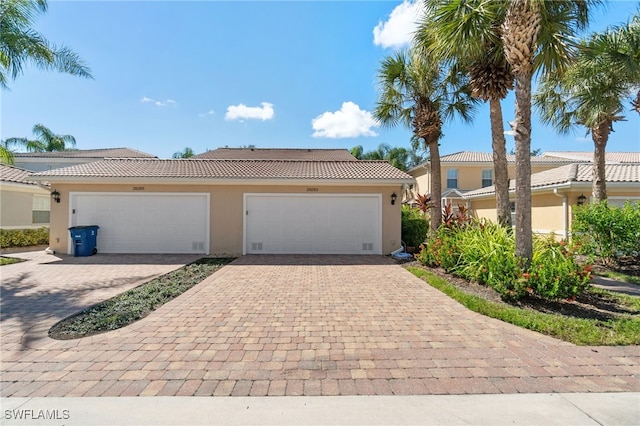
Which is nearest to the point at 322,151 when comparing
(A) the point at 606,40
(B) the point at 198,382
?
(A) the point at 606,40

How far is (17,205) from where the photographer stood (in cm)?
1340

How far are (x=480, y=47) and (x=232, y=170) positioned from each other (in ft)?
30.6

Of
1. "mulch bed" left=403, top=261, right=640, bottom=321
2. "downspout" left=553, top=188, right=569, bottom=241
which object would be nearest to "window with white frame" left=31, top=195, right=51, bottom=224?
"mulch bed" left=403, top=261, right=640, bottom=321

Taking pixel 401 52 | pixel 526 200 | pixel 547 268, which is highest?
pixel 401 52

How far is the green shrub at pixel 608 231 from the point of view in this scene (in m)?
7.88

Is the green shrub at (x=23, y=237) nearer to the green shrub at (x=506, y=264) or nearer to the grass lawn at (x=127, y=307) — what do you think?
the grass lawn at (x=127, y=307)

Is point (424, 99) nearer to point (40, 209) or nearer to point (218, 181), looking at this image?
point (218, 181)

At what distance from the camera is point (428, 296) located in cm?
608

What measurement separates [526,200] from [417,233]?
645cm

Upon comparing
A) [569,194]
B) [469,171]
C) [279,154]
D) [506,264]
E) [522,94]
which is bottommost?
[506,264]

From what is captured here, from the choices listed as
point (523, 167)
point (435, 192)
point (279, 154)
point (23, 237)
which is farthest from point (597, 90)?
point (23, 237)

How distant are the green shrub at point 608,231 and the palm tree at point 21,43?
17.1 metres

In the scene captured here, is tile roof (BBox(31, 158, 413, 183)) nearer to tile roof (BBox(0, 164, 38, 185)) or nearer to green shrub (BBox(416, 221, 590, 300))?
tile roof (BBox(0, 164, 38, 185))

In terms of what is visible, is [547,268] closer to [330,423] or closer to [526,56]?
[526,56]
